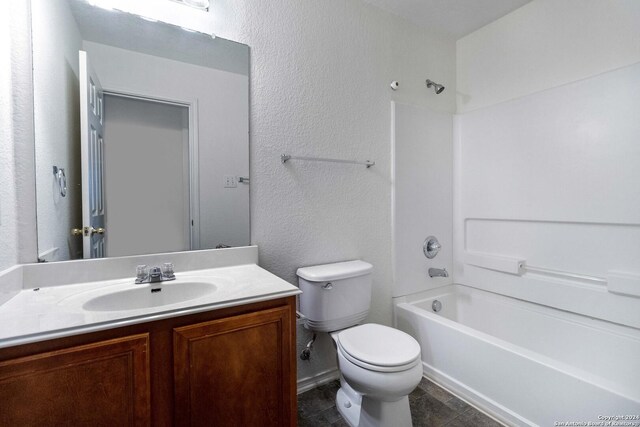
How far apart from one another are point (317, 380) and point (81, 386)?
A: 52.2 inches

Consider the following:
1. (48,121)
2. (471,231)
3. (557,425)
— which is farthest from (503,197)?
(48,121)

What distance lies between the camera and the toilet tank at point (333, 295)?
1629 millimetres

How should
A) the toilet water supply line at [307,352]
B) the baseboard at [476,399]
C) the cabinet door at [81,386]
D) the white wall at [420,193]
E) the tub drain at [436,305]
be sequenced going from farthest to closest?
the tub drain at [436,305] → the white wall at [420,193] → the toilet water supply line at [307,352] → the baseboard at [476,399] → the cabinet door at [81,386]

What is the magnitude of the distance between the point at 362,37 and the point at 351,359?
75.8 inches

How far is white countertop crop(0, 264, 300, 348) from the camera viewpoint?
79cm

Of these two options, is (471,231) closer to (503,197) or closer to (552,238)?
(503,197)

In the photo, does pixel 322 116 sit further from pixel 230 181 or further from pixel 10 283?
pixel 10 283

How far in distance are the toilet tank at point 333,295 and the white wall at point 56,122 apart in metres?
1.05

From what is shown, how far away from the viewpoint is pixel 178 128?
1.48 m

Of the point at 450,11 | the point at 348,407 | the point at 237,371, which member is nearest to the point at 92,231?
the point at 237,371

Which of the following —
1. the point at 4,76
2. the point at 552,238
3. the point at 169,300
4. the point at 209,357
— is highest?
the point at 4,76

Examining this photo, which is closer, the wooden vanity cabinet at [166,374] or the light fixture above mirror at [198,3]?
the wooden vanity cabinet at [166,374]

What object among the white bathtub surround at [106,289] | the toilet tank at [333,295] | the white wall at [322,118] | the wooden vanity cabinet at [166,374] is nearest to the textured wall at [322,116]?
the white wall at [322,118]

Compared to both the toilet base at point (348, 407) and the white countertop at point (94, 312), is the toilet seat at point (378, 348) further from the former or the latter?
the white countertop at point (94, 312)
